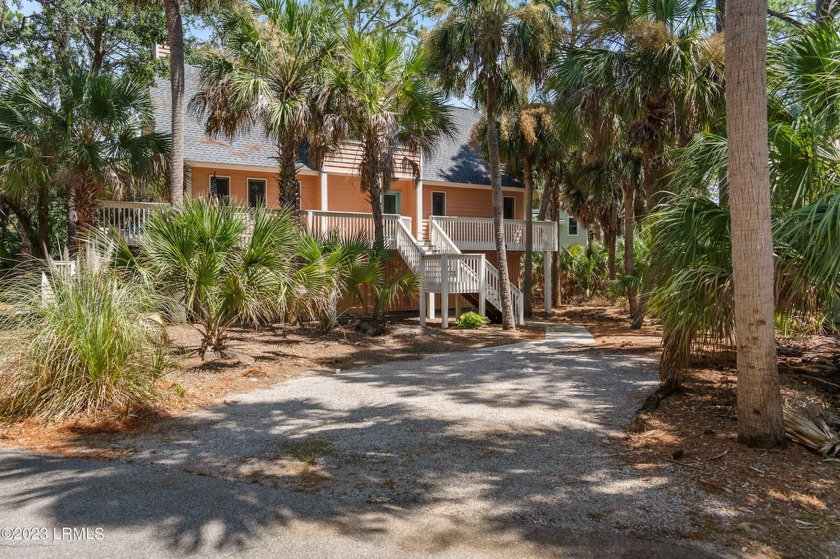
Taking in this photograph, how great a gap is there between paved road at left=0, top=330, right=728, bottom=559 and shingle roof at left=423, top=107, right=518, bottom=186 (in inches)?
654

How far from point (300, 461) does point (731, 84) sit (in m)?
5.23

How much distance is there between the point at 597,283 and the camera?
29109 mm

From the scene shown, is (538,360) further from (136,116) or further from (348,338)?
(136,116)

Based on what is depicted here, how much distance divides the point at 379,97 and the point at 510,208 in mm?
11820

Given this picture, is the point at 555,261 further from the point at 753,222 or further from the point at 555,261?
the point at 753,222

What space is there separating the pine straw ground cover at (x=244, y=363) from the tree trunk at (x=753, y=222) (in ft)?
19.7

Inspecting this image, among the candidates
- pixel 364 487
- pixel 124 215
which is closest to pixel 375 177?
pixel 124 215

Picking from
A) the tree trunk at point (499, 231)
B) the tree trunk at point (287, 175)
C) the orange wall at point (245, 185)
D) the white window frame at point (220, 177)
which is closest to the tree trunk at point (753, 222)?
the tree trunk at point (499, 231)

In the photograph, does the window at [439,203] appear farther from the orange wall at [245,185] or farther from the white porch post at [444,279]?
the white porch post at [444,279]

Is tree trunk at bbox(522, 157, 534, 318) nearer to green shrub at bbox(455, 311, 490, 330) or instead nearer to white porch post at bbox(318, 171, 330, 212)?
green shrub at bbox(455, 311, 490, 330)

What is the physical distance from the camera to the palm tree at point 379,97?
14805mm

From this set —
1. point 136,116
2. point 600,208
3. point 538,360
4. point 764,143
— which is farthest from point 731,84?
point 600,208

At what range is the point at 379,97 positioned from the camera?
15.1 metres

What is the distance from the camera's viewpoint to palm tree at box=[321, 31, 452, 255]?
14805 mm
